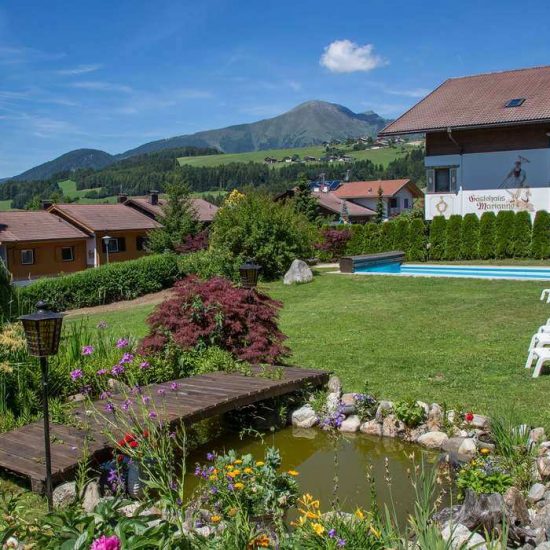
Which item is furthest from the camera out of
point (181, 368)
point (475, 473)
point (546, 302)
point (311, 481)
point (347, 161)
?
point (347, 161)

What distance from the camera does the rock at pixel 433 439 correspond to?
5852 mm

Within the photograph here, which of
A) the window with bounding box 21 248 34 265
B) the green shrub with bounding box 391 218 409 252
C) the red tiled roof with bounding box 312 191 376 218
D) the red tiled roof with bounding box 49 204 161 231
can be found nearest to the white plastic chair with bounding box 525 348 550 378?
the green shrub with bounding box 391 218 409 252

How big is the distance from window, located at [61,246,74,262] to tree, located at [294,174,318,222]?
15.5 m

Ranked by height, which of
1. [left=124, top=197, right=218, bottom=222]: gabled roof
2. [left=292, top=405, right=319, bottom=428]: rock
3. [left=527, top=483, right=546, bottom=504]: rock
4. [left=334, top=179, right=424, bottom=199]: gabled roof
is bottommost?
[left=292, top=405, right=319, bottom=428]: rock

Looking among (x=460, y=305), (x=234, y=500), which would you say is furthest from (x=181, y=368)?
(x=460, y=305)

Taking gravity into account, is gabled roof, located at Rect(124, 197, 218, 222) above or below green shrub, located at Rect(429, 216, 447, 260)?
above

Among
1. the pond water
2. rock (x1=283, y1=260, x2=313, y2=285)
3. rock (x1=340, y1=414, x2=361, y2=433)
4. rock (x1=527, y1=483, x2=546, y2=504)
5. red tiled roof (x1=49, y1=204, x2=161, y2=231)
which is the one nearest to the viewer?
rock (x1=527, y1=483, x2=546, y2=504)

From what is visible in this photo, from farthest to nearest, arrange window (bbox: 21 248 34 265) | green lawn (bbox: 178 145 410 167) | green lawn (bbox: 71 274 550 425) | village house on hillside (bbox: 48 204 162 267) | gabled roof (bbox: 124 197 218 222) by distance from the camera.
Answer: green lawn (bbox: 178 145 410 167) < gabled roof (bbox: 124 197 218 222) < village house on hillside (bbox: 48 204 162 267) < window (bbox: 21 248 34 265) < green lawn (bbox: 71 274 550 425)

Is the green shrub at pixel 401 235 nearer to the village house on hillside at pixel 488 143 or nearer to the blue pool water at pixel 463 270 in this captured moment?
the blue pool water at pixel 463 270

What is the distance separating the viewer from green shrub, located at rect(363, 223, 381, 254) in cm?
2469

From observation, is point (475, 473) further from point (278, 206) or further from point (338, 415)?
point (278, 206)

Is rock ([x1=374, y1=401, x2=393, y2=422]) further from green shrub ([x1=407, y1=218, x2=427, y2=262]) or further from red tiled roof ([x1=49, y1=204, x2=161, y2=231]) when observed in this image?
red tiled roof ([x1=49, y1=204, x2=161, y2=231])

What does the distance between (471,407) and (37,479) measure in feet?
14.1

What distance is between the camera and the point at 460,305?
41.4 ft
